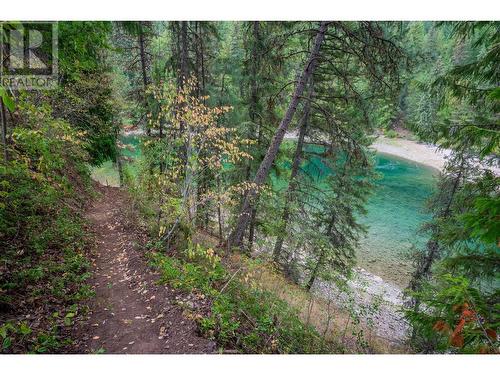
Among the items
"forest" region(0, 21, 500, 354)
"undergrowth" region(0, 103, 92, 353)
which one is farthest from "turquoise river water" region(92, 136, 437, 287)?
"undergrowth" region(0, 103, 92, 353)

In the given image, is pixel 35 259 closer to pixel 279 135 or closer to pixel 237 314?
pixel 237 314

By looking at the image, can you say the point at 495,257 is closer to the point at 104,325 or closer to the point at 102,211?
the point at 104,325

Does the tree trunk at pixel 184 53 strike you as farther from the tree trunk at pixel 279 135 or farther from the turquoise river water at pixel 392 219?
the tree trunk at pixel 279 135

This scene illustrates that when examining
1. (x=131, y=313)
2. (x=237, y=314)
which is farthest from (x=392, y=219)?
(x=131, y=313)

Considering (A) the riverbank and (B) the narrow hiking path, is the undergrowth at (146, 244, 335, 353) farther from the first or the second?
(A) the riverbank

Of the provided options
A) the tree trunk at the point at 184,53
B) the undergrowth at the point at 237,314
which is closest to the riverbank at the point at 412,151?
the tree trunk at the point at 184,53

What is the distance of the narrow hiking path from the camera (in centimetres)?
395

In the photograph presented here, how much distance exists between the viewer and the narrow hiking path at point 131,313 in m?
3.95

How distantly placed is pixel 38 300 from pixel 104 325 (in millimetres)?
1158

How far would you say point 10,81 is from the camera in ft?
15.0

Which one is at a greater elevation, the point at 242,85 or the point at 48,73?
the point at 242,85

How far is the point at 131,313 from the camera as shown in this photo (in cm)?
484

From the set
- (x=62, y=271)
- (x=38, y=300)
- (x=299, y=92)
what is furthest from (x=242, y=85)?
(x=38, y=300)

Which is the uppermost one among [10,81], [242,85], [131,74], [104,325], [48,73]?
[131,74]
